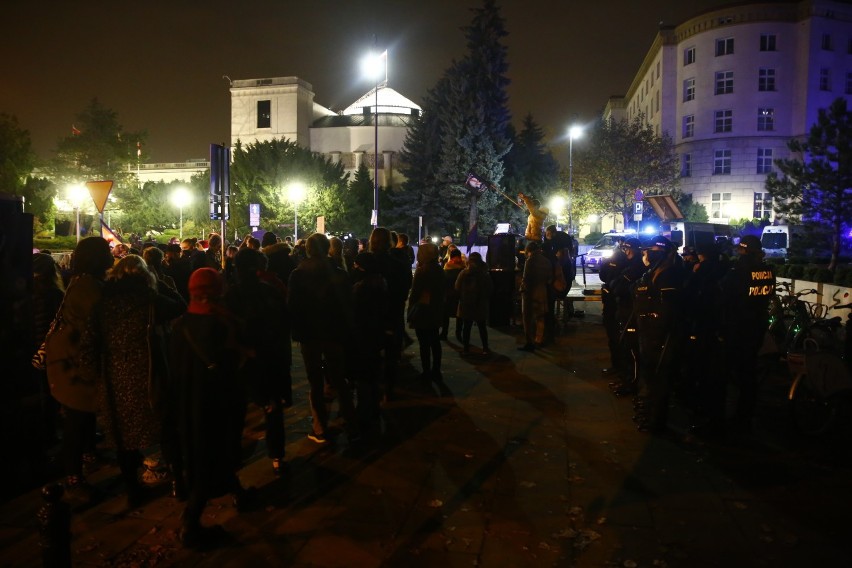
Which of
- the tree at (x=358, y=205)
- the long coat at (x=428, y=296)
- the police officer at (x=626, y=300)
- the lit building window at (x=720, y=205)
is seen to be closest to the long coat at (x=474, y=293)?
the long coat at (x=428, y=296)

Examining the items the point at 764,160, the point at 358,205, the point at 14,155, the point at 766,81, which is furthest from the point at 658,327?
the point at 14,155

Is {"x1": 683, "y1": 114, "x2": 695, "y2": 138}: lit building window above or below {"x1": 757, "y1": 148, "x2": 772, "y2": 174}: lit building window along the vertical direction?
above

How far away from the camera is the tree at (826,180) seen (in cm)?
2567

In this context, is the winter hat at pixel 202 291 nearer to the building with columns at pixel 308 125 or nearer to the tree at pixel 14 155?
the tree at pixel 14 155

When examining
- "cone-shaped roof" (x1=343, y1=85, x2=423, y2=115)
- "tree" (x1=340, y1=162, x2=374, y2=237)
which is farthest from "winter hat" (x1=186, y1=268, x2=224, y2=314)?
"cone-shaped roof" (x1=343, y1=85, x2=423, y2=115)

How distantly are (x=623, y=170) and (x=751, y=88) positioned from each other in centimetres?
1248

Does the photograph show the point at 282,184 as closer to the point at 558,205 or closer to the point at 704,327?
the point at 558,205

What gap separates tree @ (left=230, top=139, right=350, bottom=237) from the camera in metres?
52.1

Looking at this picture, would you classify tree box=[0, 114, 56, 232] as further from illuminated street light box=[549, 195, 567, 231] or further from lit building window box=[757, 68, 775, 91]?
lit building window box=[757, 68, 775, 91]

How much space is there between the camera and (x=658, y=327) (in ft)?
22.2

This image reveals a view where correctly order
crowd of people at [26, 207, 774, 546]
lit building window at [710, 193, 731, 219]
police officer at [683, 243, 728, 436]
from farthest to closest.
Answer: lit building window at [710, 193, 731, 219]
police officer at [683, 243, 728, 436]
crowd of people at [26, 207, 774, 546]

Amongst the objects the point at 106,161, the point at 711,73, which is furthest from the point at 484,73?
the point at 106,161

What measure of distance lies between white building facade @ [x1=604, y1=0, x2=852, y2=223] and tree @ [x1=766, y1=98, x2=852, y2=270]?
21227 millimetres

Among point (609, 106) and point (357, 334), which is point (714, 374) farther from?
point (609, 106)
